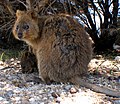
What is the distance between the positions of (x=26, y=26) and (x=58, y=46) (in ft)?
2.00

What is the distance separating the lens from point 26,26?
527 cm

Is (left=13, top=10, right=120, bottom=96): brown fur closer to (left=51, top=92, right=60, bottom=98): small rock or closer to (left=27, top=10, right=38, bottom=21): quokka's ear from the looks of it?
(left=27, top=10, right=38, bottom=21): quokka's ear

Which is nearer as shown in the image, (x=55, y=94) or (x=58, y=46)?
(x=55, y=94)

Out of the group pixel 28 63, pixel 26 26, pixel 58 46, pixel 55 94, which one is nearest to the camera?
pixel 55 94

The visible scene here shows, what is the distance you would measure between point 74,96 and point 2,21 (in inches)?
165

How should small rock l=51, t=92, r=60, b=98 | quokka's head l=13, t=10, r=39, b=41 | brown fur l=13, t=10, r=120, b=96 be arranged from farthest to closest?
quokka's head l=13, t=10, r=39, b=41
brown fur l=13, t=10, r=120, b=96
small rock l=51, t=92, r=60, b=98

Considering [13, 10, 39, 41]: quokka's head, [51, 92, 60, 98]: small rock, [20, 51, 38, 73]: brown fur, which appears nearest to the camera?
[51, 92, 60, 98]: small rock

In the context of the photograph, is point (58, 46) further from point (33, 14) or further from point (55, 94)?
point (55, 94)

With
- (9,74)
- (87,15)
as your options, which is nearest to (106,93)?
(9,74)

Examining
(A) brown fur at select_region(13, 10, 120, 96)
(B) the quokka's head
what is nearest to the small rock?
(A) brown fur at select_region(13, 10, 120, 96)

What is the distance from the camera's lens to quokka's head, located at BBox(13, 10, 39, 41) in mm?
5242

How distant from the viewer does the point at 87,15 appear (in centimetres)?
747

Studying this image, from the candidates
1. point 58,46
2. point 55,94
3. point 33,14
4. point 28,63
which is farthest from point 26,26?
point 55,94

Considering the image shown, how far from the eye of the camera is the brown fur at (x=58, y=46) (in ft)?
16.4
